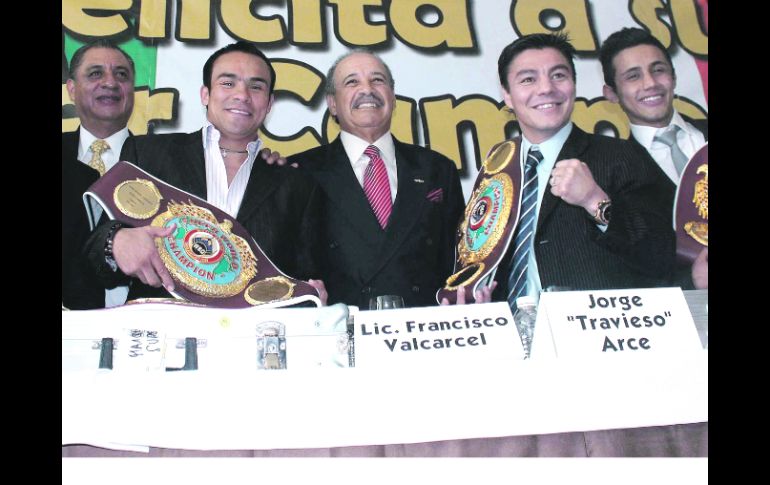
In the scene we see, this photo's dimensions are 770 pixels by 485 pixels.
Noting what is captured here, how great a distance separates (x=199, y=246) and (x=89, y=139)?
570mm

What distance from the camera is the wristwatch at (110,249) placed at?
327 cm

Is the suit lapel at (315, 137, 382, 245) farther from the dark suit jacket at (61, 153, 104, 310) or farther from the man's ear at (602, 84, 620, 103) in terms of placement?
the man's ear at (602, 84, 620, 103)

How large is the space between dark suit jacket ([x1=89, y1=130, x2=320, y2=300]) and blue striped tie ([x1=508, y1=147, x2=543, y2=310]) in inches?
26.9

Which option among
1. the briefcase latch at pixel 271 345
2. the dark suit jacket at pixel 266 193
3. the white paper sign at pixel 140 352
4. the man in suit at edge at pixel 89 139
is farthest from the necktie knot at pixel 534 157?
the white paper sign at pixel 140 352

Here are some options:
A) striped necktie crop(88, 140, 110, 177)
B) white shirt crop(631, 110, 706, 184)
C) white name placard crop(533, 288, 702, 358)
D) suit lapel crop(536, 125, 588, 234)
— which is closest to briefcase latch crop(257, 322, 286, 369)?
white name placard crop(533, 288, 702, 358)

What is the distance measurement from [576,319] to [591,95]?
4.44 feet

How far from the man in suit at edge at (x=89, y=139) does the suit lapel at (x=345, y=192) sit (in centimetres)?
71

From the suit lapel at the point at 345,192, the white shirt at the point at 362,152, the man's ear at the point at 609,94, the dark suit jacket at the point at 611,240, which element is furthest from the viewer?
the man's ear at the point at 609,94

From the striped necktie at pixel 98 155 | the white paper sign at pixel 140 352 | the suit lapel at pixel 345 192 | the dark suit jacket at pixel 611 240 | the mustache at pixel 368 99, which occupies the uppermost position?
the mustache at pixel 368 99

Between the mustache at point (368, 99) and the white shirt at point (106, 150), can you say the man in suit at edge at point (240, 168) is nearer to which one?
the white shirt at point (106, 150)

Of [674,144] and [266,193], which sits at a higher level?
[674,144]

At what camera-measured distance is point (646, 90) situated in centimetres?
375

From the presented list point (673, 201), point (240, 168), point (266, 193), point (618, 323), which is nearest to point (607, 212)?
point (673, 201)

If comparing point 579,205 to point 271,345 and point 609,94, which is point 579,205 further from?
point 271,345
